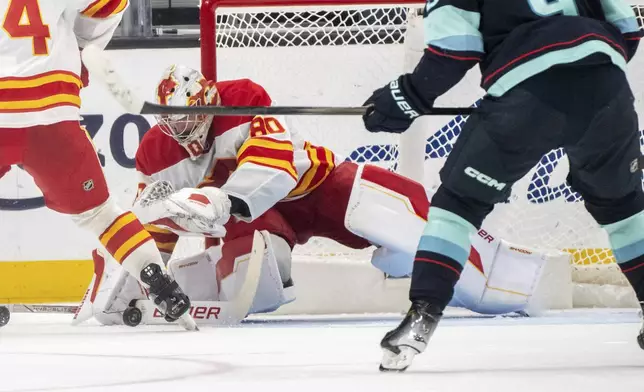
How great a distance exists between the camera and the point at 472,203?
76.5 inches

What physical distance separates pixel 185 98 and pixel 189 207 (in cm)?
45

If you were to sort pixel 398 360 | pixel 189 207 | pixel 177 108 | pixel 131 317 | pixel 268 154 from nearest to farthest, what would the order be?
pixel 398 360 → pixel 177 108 → pixel 189 207 → pixel 268 154 → pixel 131 317

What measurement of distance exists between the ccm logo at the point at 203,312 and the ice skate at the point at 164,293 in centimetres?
38

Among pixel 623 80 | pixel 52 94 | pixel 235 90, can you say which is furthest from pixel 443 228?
pixel 235 90

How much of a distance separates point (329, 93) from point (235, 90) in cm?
81

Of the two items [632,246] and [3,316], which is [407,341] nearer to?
[632,246]

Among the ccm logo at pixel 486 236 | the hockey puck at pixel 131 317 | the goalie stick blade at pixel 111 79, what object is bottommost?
the hockey puck at pixel 131 317

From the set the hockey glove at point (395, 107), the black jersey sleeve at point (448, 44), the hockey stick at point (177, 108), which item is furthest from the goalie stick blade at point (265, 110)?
the black jersey sleeve at point (448, 44)

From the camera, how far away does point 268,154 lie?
3111 mm

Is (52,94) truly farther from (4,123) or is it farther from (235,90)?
(235,90)

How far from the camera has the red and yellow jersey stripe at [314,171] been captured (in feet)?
11.1

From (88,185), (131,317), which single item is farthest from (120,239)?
(131,317)

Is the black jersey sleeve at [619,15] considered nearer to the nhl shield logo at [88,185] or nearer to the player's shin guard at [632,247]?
the player's shin guard at [632,247]

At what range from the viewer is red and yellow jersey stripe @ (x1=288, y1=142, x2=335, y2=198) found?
3.39 meters
